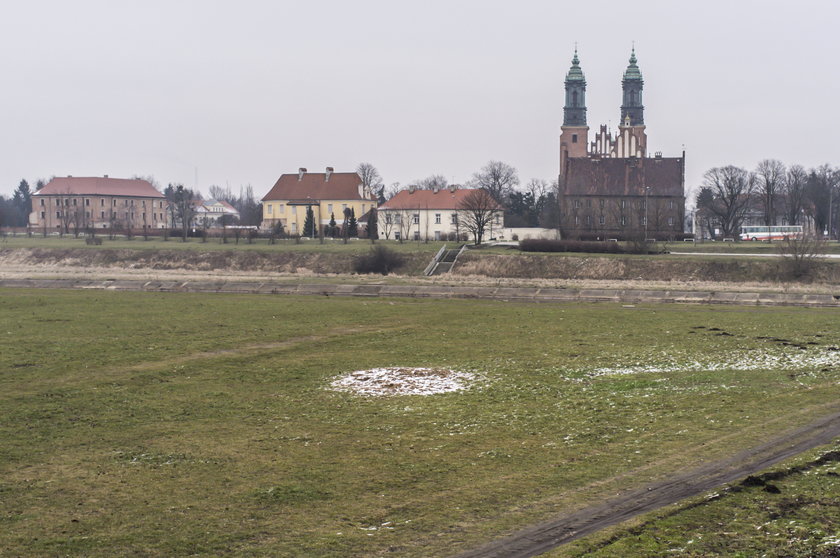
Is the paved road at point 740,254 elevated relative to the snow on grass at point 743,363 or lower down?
elevated

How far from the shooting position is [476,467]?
13.4 m

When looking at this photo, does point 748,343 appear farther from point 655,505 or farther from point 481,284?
point 481,284

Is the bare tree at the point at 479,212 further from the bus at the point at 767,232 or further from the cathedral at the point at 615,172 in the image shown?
the bus at the point at 767,232

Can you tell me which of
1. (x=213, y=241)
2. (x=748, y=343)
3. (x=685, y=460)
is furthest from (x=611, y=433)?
(x=213, y=241)

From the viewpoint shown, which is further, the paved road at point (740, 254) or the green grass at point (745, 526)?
the paved road at point (740, 254)

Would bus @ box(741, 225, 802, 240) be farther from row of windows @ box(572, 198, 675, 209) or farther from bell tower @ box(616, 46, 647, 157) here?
bell tower @ box(616, 46, 647, 157)

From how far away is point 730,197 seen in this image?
97.2 meters

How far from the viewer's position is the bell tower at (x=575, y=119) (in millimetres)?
109812

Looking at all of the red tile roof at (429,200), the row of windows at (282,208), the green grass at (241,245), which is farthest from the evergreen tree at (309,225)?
the green grass at (241,245)

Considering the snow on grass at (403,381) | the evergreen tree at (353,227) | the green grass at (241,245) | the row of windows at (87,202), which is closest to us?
the snow on grass at (403,381)

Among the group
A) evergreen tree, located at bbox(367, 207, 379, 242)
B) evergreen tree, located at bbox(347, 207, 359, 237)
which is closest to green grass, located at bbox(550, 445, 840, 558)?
evergreen tree, located at bbox(367, 207, 379, 242)

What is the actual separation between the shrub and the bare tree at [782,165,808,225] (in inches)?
2504

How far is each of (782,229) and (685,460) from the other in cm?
8609

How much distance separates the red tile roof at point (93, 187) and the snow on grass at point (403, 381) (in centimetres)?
12598
